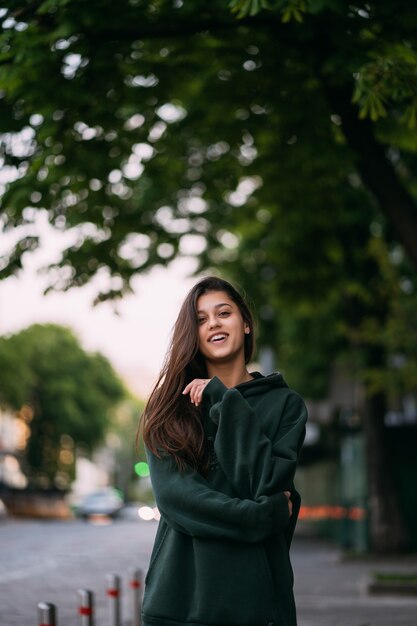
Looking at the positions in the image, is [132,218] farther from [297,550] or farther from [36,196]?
[297,550]

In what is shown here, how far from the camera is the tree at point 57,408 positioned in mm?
68000

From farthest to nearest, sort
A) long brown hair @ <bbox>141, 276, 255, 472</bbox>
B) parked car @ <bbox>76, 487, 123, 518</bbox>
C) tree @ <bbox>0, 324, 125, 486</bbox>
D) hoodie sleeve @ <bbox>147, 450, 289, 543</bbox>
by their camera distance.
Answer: tree @ <bbox>0, 324, 125, 486</bbox>
parked car @ <bbox>76, 487, 123, 518</bbox>
long brown hair @ <bbox>141, 276, 255, 472</bbox>
hoodie sleeve @ <bbox>147, 450, 289, 543</bbox>

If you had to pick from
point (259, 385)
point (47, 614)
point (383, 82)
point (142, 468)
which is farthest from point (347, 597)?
point (259, 385)

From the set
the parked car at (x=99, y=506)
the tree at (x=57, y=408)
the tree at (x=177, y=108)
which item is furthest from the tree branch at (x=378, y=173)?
the tree at (x=57, y=408)

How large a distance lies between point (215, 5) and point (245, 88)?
2.71 m

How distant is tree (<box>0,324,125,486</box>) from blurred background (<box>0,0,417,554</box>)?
44.0m

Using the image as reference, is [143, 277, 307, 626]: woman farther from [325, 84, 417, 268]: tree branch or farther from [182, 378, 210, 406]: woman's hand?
[325, 84, 417, 268]: tree branch

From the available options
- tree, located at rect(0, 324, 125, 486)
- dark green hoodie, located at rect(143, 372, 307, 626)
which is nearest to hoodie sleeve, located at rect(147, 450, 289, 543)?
dark green hoodie, located at rect(143, 372, 307, 626)

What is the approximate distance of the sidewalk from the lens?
1190 centimetres

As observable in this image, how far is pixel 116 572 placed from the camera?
1775 centimetres

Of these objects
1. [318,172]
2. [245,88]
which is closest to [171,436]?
[245,88]

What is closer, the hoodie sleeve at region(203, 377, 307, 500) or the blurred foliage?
the hoodie sleeve at region(203, 377, 307, 500)

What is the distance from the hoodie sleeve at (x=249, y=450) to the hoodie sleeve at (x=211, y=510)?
57mm

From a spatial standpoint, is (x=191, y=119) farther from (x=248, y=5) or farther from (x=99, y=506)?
(x=99, y=506)
